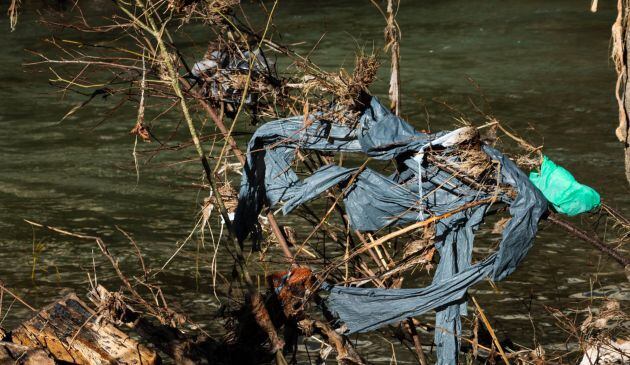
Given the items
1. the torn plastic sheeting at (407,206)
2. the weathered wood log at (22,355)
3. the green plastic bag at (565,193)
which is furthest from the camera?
the weathered wood log at (22,355)

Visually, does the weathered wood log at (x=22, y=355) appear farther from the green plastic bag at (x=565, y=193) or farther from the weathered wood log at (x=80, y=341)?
the green plastic bag at (x=565, y=193)

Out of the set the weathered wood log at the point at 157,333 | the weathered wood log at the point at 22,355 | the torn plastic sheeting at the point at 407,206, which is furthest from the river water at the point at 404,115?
the weathered wood log at the point at 22,355

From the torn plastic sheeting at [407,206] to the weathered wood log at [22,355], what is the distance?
1100mm

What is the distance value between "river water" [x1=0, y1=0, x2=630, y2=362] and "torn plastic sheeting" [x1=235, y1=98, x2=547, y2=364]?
344 millimetres

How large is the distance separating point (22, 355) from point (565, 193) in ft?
7.08

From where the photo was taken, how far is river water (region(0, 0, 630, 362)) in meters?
→ 6.88

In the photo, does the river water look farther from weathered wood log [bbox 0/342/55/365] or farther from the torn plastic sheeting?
weathered wood log [bbox 0/342/55/365]

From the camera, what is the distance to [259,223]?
15.3 ft

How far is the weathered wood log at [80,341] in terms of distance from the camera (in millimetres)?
4238

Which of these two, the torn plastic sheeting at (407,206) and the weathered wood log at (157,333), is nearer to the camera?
the torn plastic sheeting at (407,206)

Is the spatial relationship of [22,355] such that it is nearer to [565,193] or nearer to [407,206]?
[407,206]

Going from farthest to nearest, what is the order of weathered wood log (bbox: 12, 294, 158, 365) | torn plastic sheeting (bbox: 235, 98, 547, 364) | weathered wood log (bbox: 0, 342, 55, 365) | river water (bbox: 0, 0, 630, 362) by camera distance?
river water (bbox: 0, 0, 630, 362) < weathered wood log (bbox: 12, 294, 158, 365) < weathered wood log (bbox: 0, 342, 55, 365) < torn plastic sheeting (bbox: 235, 98, 547, 364)

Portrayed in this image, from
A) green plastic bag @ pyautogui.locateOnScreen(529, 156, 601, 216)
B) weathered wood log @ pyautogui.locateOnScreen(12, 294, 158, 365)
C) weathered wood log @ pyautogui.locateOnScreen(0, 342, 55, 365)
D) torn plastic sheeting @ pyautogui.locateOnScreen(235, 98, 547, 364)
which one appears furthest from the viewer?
weathered wood log @ pyautogui.locateOnScreen(12, 294, 158, 365)

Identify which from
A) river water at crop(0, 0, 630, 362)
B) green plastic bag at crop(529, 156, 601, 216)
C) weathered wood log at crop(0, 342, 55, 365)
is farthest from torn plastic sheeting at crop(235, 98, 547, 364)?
weathered wood log at crop(0, 342, 55, 365)
